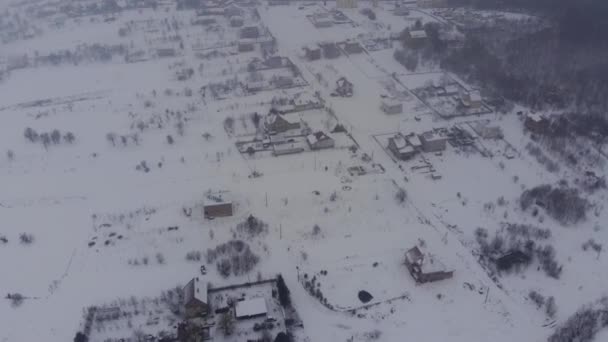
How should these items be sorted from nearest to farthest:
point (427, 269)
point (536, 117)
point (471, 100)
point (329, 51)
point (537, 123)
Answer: point (427, 269) < point (537, 123) < point (536, 117) < point (471, 100) < point (329, 51)

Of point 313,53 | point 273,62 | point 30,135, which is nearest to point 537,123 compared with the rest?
point 313,53

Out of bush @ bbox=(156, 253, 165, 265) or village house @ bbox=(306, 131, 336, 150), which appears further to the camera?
village house @ bbox=(306, 131, 336, 150)

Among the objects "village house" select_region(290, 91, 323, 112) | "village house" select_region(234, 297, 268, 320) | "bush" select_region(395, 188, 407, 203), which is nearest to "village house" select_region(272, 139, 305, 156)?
"village house" select_region(290, 91, 323, 112)

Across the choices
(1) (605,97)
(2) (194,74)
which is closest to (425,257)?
(1) (605,97)

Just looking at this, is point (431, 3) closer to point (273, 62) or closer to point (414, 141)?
point (273, 62)

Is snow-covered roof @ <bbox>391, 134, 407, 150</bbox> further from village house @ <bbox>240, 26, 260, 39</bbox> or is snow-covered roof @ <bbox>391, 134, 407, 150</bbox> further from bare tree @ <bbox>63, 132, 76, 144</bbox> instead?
village house @ <bbox>240, 26, 260, 39</bbox>

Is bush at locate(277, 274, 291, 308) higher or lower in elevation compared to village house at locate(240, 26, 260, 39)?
lower

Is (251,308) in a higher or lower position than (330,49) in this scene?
lower
